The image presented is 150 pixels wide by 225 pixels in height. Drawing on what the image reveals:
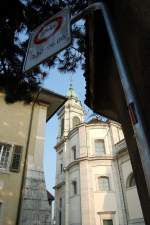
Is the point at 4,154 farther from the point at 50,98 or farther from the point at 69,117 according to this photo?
the point at 69,117

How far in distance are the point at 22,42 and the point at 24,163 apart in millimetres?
6767

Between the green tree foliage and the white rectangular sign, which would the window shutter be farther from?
the white rectangular sign

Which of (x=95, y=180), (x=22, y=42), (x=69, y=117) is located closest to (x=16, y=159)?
(x=22, y=42)

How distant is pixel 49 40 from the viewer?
2.91m

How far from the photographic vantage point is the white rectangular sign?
2766mm

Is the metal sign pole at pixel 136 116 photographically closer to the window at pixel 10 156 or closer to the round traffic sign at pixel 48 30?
the round traffic sign at pixel 48 30

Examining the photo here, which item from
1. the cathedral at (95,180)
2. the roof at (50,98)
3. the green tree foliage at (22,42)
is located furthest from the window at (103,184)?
the green tree foliage at (22,42)

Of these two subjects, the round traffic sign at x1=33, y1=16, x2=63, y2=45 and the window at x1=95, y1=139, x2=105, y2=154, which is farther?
the window at x1=95, y1=139, x2=105, y2=154

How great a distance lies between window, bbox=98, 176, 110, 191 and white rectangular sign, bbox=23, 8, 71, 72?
25.9 m

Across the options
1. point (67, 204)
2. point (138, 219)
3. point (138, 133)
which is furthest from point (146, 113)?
point (67, 204)

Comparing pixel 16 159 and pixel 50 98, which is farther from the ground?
pixel 50 98

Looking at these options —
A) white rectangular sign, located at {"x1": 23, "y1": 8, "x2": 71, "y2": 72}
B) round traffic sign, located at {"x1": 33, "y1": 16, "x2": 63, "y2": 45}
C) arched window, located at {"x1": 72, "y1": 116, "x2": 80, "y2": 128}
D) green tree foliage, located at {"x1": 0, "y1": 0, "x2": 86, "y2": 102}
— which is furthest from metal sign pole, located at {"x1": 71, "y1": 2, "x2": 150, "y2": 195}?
arched window, located at {"x1": 72, "y1": 116, "x2": 80, "y2": 128}

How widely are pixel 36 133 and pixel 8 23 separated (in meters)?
7.65

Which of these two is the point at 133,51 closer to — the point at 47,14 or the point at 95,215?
the point at 47,14
